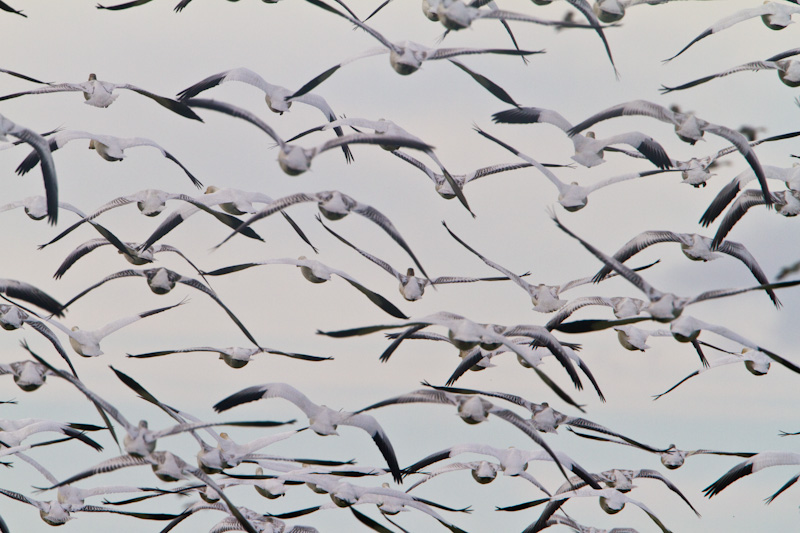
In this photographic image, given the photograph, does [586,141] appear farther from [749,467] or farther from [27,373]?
[27,373]

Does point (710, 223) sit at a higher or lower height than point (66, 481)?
higher

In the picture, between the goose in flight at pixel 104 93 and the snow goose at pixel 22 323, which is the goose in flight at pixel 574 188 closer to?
the goose in flight at pixel 104 93

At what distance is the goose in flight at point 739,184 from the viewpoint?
92.4ft

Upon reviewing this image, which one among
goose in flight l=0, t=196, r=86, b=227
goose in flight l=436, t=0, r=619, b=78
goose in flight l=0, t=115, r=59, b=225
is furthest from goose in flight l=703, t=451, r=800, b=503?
goose in flight l=0, t=196, r=86, b=227

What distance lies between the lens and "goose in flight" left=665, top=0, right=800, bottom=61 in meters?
26.6

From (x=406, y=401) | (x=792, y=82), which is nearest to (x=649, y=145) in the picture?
(x=792, y=82)

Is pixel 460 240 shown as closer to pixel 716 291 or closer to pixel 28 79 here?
pixel 716 291

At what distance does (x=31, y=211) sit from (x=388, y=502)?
1357 centimetres

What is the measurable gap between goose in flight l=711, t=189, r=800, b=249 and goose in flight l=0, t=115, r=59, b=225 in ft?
57.5

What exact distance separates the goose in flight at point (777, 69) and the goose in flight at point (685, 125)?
30.3 inches

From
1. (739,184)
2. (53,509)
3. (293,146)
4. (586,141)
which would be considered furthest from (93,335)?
(739,184)

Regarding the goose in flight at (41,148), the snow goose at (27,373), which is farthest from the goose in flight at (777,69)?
the snow goose at (27,373)

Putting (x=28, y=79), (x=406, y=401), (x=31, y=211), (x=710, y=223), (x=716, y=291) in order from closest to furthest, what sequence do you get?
(x=716, y=291) → (x=406, y=401) → (x=28, y=79) → (x=710, y=223) → (x=31, y=211)

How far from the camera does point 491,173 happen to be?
30.8 meters
